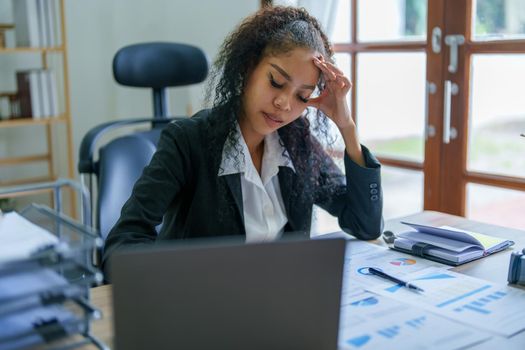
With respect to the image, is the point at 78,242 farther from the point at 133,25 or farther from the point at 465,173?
the point at 133,25

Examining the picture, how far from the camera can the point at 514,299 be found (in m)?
1.16

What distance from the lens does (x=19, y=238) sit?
86cm

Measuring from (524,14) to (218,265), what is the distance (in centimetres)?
191

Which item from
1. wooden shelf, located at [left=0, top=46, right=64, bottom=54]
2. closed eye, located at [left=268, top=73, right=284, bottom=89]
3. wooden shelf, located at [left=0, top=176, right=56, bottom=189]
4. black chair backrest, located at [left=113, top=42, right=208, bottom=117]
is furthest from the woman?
wooden shelf, located at [left=0, top=176, right=56, bottom=189]

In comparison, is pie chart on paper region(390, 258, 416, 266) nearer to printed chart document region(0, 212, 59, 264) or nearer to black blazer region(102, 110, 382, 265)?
black blazer region(102, 110, 382, 265)

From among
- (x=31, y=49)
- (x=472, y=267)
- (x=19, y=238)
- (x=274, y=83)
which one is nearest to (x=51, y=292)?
(x=19, y=238)

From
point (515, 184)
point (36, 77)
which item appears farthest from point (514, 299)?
point (36, 77)

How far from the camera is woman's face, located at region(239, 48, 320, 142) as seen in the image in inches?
56.7

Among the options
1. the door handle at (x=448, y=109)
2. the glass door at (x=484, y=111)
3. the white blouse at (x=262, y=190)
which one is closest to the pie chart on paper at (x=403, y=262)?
the white blouse at (x=262, y=190)

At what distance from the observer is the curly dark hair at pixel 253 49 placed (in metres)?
1.48

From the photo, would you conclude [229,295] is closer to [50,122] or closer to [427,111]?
[427,111]

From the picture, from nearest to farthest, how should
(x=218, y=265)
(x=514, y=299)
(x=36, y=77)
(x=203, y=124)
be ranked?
(x=218, y=265), (x=514, y=299), (x=203, y=124), (x=36, y=77)

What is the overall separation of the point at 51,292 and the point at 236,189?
741 mm


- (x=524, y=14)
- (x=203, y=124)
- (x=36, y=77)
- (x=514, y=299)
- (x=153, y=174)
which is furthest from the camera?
(x=36, y=77)
